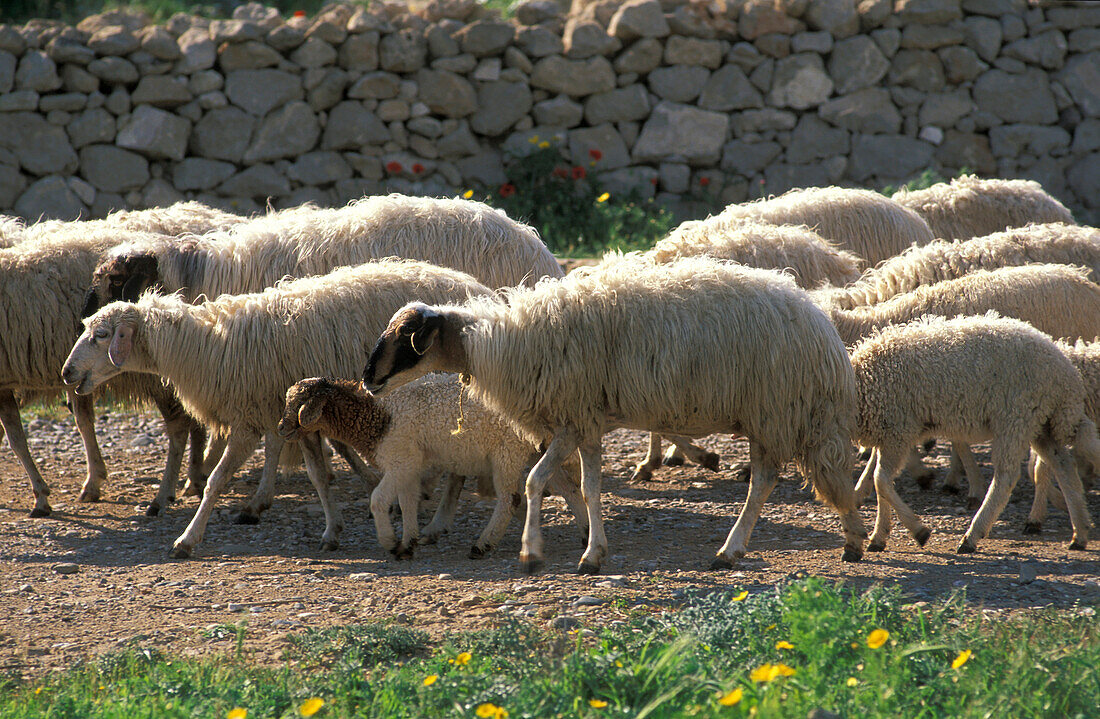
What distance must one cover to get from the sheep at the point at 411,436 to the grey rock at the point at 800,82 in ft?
29.3

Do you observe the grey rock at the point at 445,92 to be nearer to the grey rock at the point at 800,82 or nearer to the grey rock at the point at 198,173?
the grey rock at the point at 198,173

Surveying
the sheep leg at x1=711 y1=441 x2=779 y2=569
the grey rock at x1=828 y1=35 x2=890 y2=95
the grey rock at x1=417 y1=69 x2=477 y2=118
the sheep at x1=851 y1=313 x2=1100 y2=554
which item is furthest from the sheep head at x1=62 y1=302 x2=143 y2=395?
the grey rock at x1=828 y1=35 x2=890 y2=95

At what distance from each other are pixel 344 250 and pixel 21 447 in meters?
2.51

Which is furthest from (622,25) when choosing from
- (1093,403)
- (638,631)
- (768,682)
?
(768,682)

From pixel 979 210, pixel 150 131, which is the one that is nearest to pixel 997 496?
pixel 979 210

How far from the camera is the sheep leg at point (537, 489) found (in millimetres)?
5535

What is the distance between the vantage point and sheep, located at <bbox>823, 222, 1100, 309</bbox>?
297 inches

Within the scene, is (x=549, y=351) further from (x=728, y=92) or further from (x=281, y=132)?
(x=728, y=92)

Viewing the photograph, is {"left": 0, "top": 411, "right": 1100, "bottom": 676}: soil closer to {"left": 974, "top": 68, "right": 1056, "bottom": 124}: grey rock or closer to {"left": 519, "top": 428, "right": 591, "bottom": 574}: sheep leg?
{"left": 519, "top": 428, "right": 591, "bottom": 574}: sheep leg

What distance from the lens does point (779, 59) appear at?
45.3 ft

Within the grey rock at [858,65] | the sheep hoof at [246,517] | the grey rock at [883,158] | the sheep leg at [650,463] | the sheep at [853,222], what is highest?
the grey rock at [858,65]

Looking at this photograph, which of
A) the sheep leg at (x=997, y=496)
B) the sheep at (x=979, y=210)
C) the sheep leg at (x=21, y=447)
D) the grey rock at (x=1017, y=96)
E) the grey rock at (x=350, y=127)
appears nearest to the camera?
the sheep leg at (x=997, y=496)

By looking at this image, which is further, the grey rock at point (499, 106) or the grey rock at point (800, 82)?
the grey rock at point (800, 82)

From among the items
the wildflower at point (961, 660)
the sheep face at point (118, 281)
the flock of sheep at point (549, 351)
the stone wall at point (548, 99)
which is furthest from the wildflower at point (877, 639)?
the stone wall at point (548, 99)
